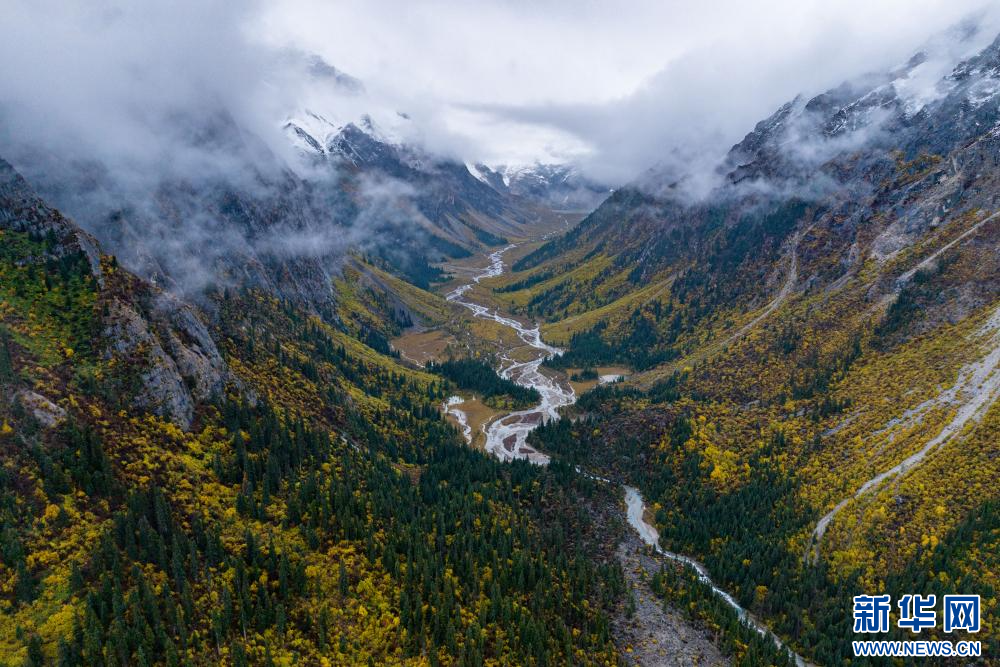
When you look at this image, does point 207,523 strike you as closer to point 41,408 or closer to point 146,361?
point 41,408

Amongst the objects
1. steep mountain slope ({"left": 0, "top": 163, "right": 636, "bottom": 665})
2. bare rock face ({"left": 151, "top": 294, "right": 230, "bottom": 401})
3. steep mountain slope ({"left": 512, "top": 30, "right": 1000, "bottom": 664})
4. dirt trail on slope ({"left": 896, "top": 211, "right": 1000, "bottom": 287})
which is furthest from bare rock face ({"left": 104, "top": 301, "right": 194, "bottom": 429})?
dirt trail on slope ({"left": 896, "top": 211, "right": 1000, "bottom": 287})

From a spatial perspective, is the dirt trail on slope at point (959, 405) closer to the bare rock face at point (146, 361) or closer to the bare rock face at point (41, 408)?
the bare rock face at point (146, 361)

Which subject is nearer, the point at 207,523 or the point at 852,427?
the point at 207,523

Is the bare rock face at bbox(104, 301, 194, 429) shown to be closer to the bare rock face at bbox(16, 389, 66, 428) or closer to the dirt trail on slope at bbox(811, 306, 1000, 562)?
the bare rock face at bbox(16, 389, 66, 428)

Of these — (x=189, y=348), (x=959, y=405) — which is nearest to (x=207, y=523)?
(x=189, y=348)

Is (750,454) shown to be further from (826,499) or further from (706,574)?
(706,574)
